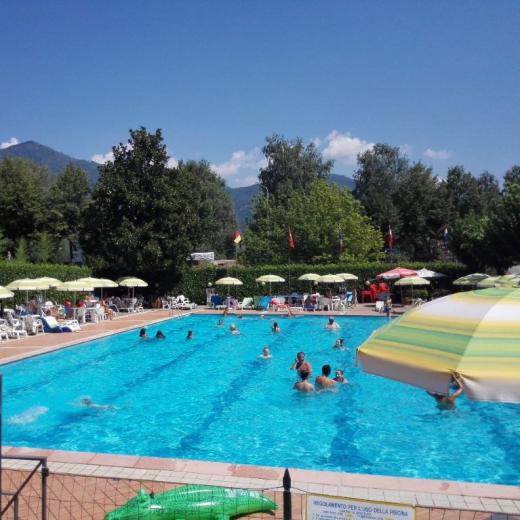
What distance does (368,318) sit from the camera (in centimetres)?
2498

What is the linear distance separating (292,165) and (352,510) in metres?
53.1

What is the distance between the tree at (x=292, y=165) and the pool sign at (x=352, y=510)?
51.3 meters

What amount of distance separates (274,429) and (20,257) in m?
28.4

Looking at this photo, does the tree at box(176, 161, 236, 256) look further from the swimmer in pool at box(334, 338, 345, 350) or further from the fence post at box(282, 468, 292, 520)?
the fence post at box(282, 468, 292, 520)

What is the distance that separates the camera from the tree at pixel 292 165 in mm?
55188

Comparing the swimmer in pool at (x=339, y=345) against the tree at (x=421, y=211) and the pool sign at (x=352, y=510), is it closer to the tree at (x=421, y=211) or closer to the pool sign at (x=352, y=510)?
the pool sign at (x=352, y=510)

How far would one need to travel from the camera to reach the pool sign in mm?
3594

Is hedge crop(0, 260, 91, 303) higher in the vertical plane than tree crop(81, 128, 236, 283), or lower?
lower

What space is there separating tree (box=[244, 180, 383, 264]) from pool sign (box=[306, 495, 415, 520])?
31744 millimetres

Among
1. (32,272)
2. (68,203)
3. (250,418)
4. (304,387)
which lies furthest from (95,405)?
(68,203)

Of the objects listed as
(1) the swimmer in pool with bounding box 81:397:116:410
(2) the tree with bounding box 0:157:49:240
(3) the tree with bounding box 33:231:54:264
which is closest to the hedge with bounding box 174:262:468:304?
(3) the tree with bounding box 33:231:54:264

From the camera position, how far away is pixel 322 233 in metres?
37.2

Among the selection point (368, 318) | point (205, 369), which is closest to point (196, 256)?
point (368, 318)

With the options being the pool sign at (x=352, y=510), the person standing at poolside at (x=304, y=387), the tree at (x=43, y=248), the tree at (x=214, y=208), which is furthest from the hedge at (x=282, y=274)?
the pool sign at (x=352, y=510)
